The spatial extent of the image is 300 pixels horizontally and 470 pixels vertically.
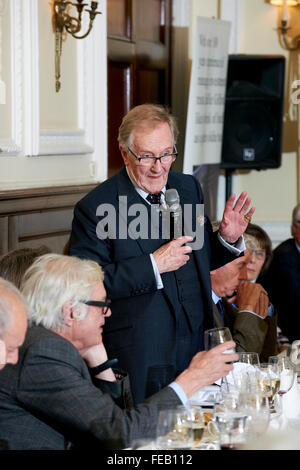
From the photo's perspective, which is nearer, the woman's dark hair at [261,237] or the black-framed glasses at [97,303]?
the black-framed glasses at [97,303]

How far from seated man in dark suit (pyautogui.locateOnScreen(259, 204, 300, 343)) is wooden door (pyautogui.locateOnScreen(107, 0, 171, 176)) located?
1400mm

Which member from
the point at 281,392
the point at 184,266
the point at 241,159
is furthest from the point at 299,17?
the point at 281,392

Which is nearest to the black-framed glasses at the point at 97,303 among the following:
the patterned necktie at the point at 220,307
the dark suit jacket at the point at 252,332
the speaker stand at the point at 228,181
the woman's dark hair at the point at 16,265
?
the woman's dark hair at the point at 16,265

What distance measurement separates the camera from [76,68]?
4.28 m

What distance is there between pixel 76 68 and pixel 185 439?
3.02 metres

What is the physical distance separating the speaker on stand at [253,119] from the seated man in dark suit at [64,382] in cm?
398

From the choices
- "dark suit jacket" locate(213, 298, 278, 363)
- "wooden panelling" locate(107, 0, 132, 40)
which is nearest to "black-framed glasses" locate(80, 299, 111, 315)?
"dark suit jacket" locate(213, 298, 278, 363)

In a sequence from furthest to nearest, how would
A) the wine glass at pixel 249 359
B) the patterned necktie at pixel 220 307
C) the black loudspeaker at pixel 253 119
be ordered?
the black loudspeaker at pixel 253 119 → the patterned necktie at pixel 220 307 → the wine glass at pixel 249 359

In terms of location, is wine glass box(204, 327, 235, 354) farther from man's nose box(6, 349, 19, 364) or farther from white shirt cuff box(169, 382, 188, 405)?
man's nose box(6, 349, 19, 364)

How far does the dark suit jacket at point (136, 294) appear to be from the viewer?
8.38 feet

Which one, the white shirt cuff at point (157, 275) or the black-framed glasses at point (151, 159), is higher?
the black-framed glasses at point (151, 159)

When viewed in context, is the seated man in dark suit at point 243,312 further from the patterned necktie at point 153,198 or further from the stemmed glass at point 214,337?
the stemmed glass at point 214,337

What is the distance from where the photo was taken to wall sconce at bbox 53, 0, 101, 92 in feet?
13.0

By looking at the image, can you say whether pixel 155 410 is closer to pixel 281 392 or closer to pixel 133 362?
pixel 281 392
